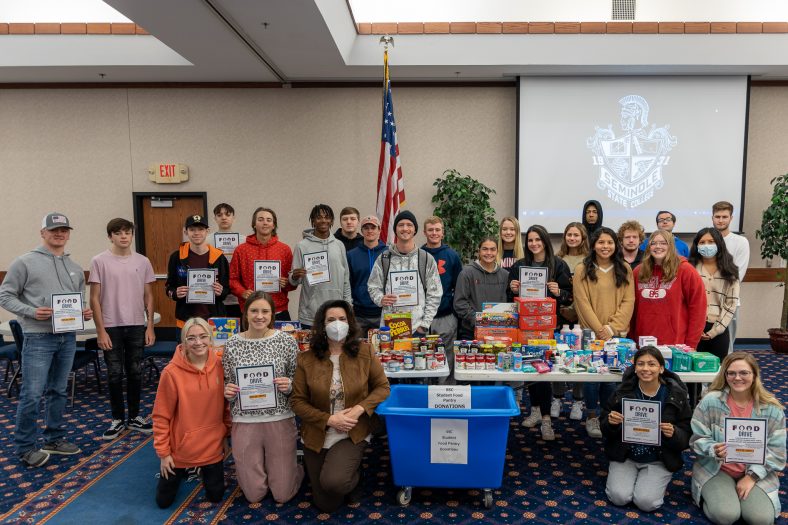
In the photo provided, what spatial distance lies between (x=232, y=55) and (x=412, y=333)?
3.91 meters

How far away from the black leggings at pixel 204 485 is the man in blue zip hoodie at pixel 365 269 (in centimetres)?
158

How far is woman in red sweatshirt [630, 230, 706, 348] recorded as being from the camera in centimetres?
364

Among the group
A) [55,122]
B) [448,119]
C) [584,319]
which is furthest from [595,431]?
[55,122]

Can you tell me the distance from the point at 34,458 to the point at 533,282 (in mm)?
3647

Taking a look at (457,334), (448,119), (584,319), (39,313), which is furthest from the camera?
(448,119)

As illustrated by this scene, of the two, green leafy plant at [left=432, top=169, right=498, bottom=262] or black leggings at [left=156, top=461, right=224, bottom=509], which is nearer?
black leggings at [left=156, top=461, right=224, bottom=509]

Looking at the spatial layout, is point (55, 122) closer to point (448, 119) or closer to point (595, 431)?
point (448, 119)

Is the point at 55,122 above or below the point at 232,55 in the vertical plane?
below

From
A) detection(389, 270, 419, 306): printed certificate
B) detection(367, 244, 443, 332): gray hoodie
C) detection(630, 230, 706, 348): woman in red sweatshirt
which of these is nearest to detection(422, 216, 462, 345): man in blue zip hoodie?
detection(367, 244, 443, 332): gray hoodie

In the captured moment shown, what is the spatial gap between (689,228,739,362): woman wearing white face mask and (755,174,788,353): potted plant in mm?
3009

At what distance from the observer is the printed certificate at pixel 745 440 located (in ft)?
8.73

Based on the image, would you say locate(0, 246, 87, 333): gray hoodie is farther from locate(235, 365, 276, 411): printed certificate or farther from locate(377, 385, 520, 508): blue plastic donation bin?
locate(377, 385, 520, 508): blue plastic donation bin

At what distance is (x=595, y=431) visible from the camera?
3.92m

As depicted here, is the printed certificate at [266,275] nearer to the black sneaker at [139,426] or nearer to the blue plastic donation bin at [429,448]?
the black sneaker at [139,426]
